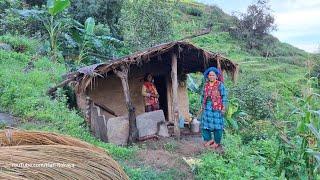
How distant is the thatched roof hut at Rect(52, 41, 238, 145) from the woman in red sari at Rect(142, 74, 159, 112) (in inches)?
15.8

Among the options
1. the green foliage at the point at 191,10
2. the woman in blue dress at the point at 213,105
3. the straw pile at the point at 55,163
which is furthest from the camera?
the green foliage at the point at 191,10

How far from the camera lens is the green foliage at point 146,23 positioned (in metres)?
16.6

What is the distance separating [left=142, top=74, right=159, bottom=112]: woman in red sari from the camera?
10.9 meters

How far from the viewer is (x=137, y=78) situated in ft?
38.7

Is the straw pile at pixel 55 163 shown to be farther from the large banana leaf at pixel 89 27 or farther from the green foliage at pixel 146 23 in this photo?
the green foliage at pixel 146 23

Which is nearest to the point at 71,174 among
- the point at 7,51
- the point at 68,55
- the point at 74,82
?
the point at 74,82

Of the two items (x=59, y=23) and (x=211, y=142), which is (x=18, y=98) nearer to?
(x=211, y=142)

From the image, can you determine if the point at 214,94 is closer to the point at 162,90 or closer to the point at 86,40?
the point at 162,90

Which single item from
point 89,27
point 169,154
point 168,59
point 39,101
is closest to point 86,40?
point 89,27

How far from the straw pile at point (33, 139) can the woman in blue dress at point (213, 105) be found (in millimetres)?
6489

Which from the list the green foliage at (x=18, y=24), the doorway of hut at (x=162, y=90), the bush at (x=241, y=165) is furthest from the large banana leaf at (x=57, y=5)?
the bush at (x=241, y=165)

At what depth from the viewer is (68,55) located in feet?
52.7

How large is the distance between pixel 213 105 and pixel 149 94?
2.77 metres

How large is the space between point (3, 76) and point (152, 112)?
3.93 m
